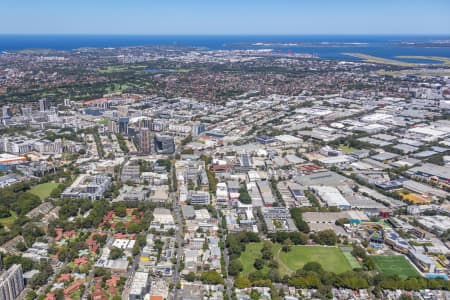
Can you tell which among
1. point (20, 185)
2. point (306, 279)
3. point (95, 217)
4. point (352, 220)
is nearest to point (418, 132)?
point (352, 220)

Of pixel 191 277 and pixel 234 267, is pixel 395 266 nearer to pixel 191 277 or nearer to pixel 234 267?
pixel 234 267

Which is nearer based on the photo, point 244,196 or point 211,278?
point 211,278

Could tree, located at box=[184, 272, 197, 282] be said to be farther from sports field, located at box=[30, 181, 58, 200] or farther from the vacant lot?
sports field, located at box=[30, 181, 58, 200]

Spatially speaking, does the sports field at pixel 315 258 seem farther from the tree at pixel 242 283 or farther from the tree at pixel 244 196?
the tree at pixel 244 196

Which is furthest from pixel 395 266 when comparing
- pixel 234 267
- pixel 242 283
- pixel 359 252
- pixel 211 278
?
pixel 211 278

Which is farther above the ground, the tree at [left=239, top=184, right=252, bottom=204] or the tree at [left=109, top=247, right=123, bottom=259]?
the tree at [left=239, top=184, right=252, bottom=204]

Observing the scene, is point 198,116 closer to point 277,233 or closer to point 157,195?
point 157,195

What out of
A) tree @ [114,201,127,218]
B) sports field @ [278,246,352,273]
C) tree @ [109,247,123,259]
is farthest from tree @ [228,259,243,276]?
tree @ [114,201,127,218]
